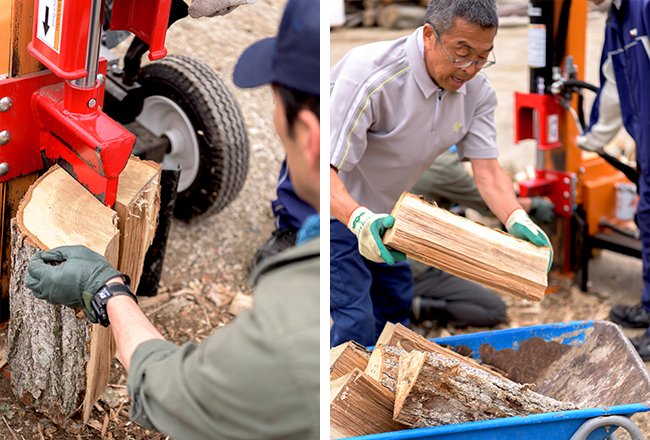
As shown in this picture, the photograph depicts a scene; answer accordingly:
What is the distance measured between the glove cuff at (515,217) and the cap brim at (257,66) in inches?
59.8

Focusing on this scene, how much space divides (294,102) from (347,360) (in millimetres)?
1276

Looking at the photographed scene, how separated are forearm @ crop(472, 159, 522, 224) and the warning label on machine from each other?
1.89 m

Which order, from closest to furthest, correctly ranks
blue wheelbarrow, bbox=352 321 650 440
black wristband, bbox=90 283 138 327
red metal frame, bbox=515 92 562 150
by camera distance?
1. black wristband, bbox=90 283 138 327
2. blue wheelbarrow, bbox=352 321 650 440
3. red metal frame, bbox=515 92 562 150

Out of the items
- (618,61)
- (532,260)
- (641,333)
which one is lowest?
(641,333)

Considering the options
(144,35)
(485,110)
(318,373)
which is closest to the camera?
(318,373)

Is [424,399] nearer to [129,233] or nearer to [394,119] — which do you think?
[394,119]

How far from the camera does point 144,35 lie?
257cm

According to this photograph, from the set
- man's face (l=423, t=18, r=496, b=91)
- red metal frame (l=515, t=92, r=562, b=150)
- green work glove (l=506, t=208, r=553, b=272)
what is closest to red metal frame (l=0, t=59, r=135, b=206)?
man's face (l=423, t=18, r=496, b=91)

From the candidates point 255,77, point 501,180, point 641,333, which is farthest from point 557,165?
point 255,77

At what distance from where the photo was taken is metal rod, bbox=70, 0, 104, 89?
208 cm

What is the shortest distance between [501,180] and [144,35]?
68.2 inches

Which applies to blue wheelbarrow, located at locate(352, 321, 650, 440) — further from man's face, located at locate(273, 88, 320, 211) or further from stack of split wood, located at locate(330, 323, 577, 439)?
man's face, located at locate(273, 88, 320, 211)

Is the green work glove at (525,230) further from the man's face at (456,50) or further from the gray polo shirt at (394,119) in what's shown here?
the man's face at (456,50)

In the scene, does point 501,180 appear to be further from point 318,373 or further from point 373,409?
point 318,373
